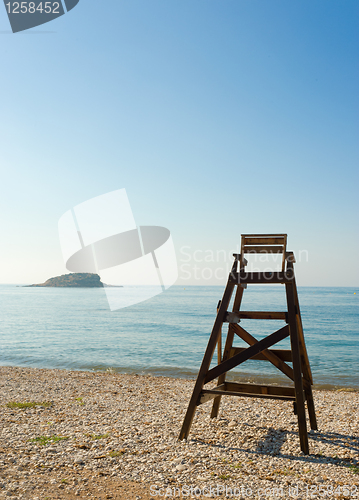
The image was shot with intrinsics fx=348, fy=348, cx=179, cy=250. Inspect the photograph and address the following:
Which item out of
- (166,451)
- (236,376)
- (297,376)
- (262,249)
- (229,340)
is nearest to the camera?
(166,451)

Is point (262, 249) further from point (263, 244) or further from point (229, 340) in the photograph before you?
point (229, 340)

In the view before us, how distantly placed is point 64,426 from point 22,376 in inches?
331

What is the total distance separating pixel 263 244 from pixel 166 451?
14.0ft

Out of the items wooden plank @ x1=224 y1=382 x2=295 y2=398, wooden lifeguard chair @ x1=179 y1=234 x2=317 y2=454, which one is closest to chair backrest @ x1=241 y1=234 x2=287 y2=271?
wooden lifeguard chair @ x1=179 y1=234 x2=317 y2=454

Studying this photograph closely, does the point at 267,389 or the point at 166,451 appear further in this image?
the point at 267,389

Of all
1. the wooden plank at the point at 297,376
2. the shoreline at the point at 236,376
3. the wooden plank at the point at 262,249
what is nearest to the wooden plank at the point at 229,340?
the wooden plank at the point at 262,249

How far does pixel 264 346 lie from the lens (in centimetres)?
645

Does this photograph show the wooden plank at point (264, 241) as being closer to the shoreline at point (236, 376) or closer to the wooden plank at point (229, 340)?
the wooden plank at point (229, 340)

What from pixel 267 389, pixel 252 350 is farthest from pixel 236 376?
pixel 252 350

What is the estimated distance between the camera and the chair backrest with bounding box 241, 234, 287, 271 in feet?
23.4

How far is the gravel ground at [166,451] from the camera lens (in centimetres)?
469

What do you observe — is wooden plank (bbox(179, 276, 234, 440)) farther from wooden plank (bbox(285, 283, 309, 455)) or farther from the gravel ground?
wooden plank (bbox(285, 283, 309, 455))

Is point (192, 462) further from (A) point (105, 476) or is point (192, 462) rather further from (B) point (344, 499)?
(B) point (344, 499)

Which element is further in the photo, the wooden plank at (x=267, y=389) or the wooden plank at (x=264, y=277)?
the wooden plank at (x=267, y=389)
